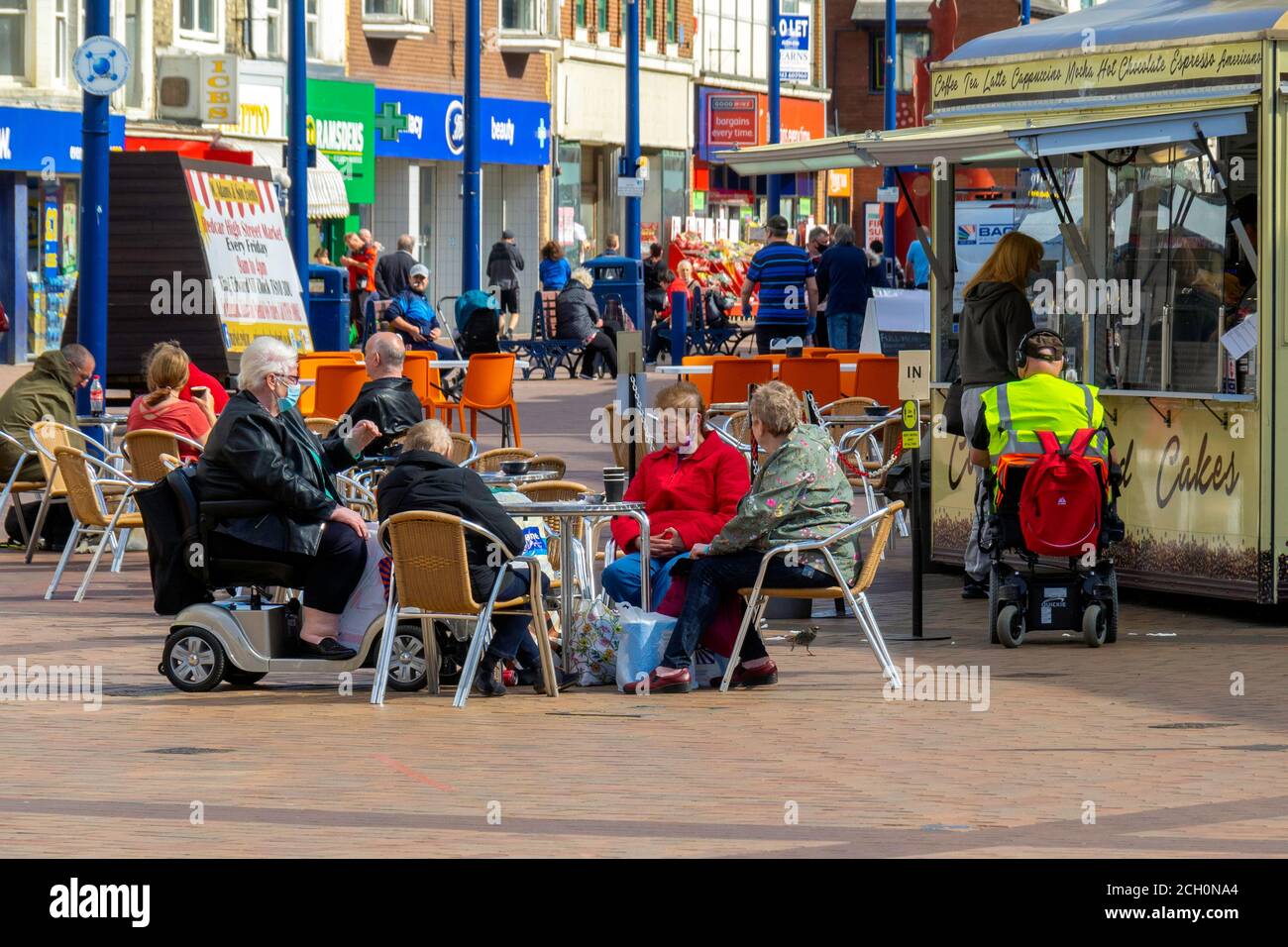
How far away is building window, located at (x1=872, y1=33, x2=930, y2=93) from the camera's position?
256ft

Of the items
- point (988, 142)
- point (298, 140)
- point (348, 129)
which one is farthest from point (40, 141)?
point (988, 142)

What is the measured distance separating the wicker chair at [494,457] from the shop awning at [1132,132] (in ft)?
10.3

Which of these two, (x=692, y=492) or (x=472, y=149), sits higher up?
(x=472, y=149)

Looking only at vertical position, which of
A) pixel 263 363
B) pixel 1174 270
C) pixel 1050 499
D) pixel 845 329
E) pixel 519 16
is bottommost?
pixel 1050 499

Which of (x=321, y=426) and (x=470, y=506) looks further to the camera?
(x=321, y=426)

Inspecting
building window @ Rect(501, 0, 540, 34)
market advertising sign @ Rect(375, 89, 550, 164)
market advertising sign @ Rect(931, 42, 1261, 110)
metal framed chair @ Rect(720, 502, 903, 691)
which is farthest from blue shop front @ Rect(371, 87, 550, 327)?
A: metal framed chair @ Rect(720, 502, 903, 691)

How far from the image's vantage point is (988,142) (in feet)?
42.3

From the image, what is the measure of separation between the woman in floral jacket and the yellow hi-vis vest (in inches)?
63.5

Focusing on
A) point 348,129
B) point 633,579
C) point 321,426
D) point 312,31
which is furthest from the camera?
point 348,129

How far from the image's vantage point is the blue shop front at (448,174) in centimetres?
4522

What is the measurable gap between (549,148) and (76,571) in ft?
118

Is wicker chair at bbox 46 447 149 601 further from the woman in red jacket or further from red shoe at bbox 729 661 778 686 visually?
red shoe at bbox 729 661 778 686

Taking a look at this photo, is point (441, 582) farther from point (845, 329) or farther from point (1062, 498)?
point (845, 329)

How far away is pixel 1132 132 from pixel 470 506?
13.7 feet
